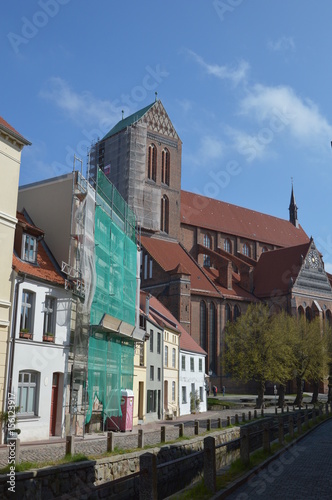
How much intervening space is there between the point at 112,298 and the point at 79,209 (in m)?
5.06

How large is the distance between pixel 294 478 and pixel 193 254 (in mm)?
54697

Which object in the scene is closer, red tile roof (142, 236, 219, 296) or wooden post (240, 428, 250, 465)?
wooden post (240, 428, 250, 465)

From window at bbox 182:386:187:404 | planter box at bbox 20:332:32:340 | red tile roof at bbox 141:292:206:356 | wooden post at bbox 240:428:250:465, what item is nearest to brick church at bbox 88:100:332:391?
red tile roof at bbox 141:292:206:356

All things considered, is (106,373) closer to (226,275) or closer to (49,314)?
(49,314)

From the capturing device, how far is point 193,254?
67188mm

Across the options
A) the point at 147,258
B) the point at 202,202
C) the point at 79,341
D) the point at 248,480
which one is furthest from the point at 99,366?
the point at 202,202

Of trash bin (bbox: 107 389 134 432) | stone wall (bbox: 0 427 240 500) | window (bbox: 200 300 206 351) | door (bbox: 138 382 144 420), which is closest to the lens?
stone wall (bbox: 0 427 240 500)

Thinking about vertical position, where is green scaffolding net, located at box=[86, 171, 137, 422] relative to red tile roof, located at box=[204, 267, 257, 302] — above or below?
below

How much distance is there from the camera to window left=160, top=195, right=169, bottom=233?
6222 centimetres

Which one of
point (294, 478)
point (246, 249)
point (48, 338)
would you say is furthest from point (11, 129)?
point (246, 249)

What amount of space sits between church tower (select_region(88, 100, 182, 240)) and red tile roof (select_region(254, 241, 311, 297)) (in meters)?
13.0

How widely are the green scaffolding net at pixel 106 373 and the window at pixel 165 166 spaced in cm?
3803

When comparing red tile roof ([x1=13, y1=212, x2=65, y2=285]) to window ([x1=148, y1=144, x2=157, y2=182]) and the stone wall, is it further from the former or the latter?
window ([x1=148, y1=144, x2=157, y2=182])

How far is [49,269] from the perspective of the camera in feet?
70.5
